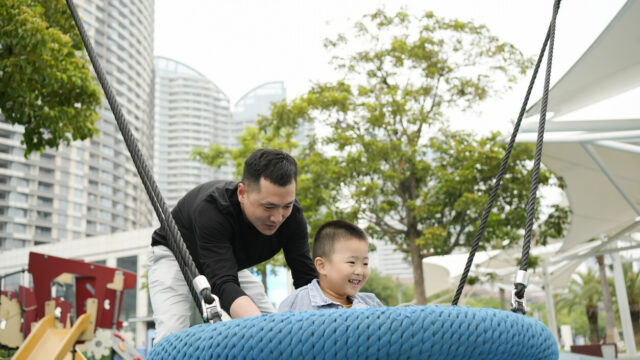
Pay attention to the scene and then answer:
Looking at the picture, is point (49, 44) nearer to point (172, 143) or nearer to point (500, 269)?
point (500, 269)

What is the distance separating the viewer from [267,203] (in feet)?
6.65

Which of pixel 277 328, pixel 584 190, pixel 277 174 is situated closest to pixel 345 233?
pixel 277 174

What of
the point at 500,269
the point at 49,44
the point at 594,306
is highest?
the point at 49,44

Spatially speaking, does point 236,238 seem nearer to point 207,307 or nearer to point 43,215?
point 207,307

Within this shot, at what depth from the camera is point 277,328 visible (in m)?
0.78

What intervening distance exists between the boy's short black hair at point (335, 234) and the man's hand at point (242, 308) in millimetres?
729

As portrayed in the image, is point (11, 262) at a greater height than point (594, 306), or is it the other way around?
point (11, 262)

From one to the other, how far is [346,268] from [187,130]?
57820 mm

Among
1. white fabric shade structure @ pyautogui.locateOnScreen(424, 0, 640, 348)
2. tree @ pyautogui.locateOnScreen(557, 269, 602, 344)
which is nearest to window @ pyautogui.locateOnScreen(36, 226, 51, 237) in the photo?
tree @ pyautogui.locateOnScreen(557, 269, 602, 344)

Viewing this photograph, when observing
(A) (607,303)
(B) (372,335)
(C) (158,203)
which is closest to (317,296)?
(C) (158,203)

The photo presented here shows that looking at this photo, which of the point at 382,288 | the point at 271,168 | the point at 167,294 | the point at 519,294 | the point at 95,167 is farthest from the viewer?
the point at 95,167

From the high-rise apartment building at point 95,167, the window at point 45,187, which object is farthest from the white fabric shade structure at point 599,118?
the window at point 45,187

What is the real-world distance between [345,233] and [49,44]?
5.92 metres

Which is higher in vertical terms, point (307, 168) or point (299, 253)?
point (307, 168)
